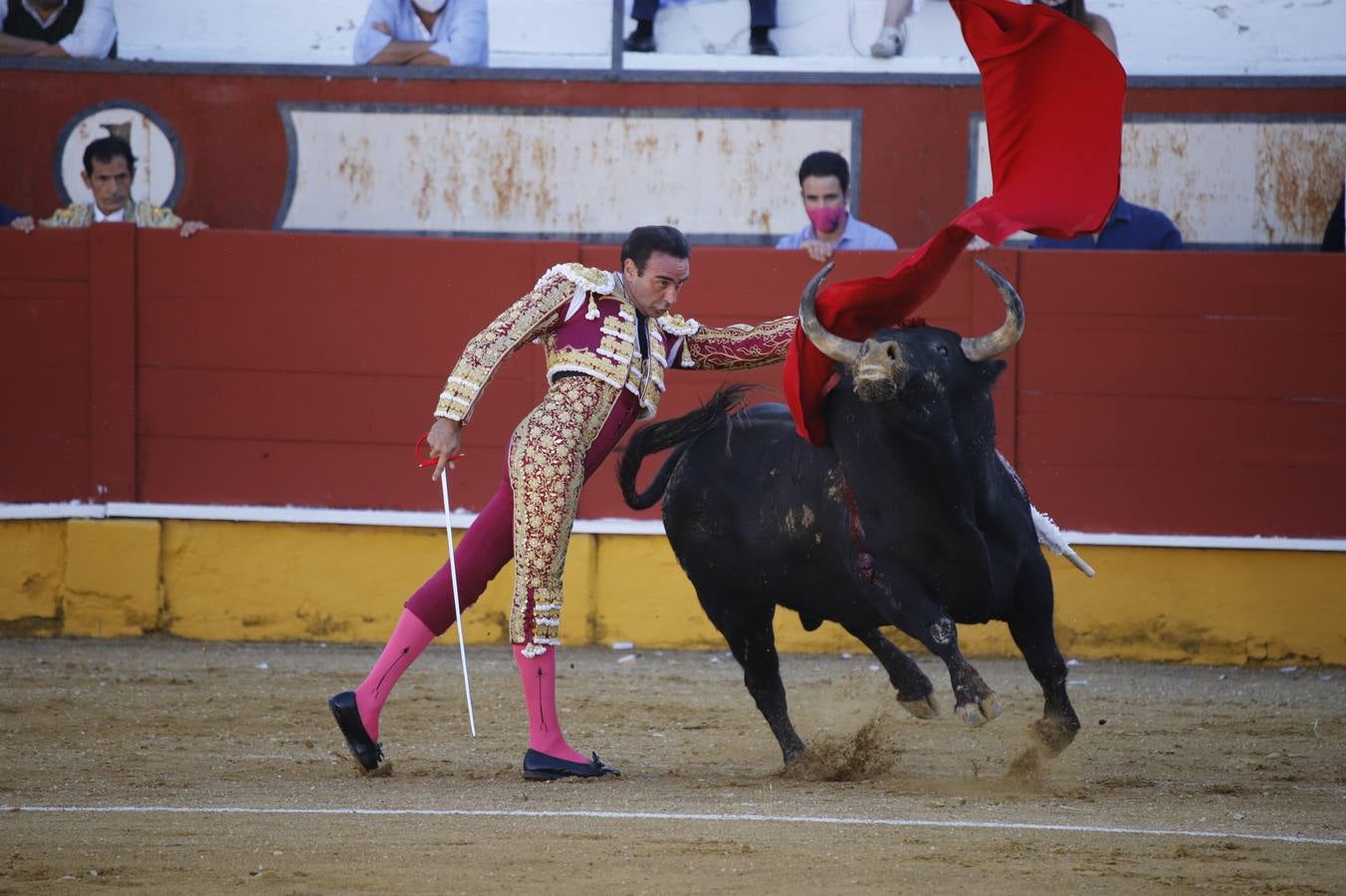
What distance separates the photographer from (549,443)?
14.0ft

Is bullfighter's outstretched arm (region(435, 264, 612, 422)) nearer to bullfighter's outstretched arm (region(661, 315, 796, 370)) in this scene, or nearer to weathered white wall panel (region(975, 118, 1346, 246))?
bullfighter's outstretched arm (region(661, 315, 796, 370))

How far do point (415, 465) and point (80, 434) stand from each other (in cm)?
122

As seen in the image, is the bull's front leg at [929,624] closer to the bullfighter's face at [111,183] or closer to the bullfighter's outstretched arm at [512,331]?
the bullfighter's outstretched arm at [512,331]

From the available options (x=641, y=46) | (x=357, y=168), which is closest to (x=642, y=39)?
(x=641, y=46)

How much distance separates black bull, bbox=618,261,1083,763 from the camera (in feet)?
13.0

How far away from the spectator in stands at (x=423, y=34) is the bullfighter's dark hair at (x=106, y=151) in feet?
3.76

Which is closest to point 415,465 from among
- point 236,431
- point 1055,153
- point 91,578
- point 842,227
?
point 236,431

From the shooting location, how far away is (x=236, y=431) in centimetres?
693

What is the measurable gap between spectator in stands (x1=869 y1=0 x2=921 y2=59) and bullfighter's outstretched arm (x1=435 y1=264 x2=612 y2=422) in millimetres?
3814

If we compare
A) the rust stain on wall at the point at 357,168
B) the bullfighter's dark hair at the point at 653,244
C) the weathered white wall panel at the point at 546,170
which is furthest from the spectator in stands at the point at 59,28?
the bullfighter's dark hair at the point at 653,244

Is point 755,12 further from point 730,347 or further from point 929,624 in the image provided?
point 929,624

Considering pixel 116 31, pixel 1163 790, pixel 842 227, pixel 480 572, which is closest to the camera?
pixel 1163 790

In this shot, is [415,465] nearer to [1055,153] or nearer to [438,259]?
[438,259]

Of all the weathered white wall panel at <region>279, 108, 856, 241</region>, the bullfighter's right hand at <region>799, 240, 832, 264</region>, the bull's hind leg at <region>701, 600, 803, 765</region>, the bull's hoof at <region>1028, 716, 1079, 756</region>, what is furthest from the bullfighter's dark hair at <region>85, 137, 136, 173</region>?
the bull's hoof at <region>1028, 716, 1079, 756</region>
